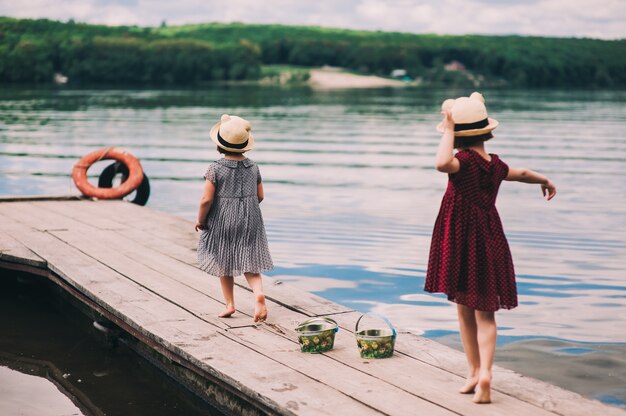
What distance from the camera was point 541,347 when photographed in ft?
23.7

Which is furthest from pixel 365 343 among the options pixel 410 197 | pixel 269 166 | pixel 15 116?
pixel 15 116

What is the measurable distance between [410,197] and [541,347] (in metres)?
9.48

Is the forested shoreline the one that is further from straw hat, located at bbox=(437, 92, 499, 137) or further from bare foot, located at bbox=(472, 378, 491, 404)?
bare foot, located at bbox=(472, 378, 491, 404)

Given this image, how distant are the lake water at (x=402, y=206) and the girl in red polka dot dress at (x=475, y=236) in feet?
6.68

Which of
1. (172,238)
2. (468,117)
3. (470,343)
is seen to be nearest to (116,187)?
(172,238)

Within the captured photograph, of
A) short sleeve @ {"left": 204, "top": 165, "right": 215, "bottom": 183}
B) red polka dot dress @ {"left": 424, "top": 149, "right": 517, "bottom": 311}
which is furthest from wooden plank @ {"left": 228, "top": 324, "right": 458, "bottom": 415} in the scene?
short sleeve @ {"left": 204, "top": 165, "right": 215, "bottom": 183}

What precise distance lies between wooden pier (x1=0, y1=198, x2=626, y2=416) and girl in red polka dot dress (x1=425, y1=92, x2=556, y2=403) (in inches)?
15.0

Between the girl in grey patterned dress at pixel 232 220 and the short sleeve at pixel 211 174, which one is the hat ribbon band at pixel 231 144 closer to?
the girl in grey patterned dress at pixel 232 220

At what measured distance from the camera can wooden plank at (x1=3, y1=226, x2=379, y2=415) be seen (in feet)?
14.9

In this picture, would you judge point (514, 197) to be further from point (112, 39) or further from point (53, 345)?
point (112, 39)

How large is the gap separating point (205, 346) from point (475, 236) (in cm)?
196

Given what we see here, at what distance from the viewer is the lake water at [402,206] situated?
304 inches

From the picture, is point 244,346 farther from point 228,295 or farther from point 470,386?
point 470,386

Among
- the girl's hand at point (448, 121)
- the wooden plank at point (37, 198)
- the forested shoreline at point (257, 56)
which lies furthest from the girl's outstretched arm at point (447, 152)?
the forested shoreline at point (257, 56)
